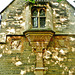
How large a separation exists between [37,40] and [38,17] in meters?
1.26

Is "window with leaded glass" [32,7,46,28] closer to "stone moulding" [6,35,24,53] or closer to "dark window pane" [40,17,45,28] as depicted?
"dark window pane" [40,17,45,28]

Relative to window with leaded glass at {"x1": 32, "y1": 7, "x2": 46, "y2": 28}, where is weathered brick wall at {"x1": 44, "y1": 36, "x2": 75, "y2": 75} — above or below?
below

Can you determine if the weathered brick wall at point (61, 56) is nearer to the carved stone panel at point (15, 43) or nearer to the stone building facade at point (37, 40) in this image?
the stone building facade at point (37, 40)

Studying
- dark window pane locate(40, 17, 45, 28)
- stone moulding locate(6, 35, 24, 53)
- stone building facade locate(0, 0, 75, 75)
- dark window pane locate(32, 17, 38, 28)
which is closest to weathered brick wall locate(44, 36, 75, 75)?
stone building facade locate(0, 0, 75, 75)

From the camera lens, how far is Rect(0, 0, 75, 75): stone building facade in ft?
16.2

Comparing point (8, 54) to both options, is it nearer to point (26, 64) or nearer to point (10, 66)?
point (10, 66)

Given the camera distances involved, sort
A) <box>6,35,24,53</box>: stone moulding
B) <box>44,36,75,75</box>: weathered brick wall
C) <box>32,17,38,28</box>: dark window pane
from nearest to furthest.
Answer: <box>44,36,75,75</box>: weathered brick wall, <box>6,35,24,53</box>: stone moulding, <box>32,17,38,28</box>: dark window pane

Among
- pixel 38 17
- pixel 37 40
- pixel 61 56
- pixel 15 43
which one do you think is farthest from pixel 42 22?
pixel 61 56

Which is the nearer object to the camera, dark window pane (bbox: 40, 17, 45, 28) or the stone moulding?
the stone moulding

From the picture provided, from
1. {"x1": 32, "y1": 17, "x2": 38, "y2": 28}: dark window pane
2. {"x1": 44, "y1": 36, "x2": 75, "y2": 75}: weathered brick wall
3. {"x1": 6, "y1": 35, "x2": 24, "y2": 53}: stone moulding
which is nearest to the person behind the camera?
{"x1": 44, "y1": 36, "x2": 75, "y2": 75}: weathered brick wall

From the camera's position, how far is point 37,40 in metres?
5.00

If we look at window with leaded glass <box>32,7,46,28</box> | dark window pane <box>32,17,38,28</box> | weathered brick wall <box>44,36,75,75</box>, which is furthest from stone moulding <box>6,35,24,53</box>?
weathered brick wall <box>44,36,75,75</box>

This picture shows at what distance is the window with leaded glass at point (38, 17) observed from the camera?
5.41 meters

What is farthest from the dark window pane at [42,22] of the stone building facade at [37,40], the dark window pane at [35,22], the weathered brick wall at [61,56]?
the weathered brick wall at [61,56]
